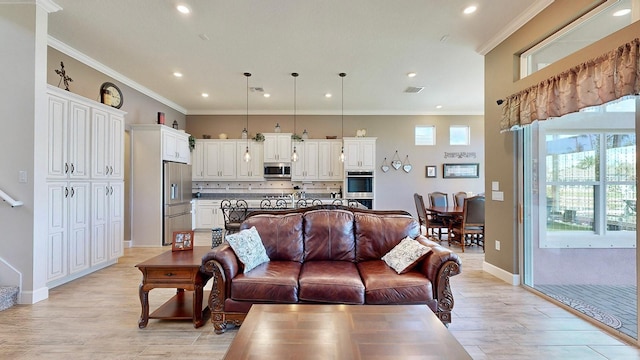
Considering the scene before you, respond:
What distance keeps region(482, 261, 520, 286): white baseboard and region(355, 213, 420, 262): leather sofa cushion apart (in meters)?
1.54

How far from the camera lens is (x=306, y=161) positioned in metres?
7.43

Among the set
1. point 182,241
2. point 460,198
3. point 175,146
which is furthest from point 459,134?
point 182,241

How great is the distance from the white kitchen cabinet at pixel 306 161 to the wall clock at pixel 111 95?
3.77 metres

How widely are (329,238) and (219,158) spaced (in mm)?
5265

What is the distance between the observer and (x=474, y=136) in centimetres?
775

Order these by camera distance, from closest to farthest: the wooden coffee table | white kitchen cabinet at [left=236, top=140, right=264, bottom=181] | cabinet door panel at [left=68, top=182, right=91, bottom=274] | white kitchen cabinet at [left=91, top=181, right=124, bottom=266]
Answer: the wooden coffee table
cabinet door panel at [left=68, top=182, right=91, bottom=274]
white kitchen cabinet at [left=91, top=181, right=124, bottom=266]
white kitchen cabinet at [left=236, top=140, right=264, bottom=181]

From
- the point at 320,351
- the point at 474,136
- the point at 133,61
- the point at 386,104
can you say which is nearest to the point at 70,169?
the point at 133,61

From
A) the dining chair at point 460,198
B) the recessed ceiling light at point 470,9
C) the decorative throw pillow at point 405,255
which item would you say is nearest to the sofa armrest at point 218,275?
the decorative throw pillow at point 405,255

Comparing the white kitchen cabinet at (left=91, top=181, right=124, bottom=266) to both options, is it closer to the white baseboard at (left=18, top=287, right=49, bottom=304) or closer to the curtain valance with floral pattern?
the white baseboard at (left=18, top=287, right=49, bottom=304)

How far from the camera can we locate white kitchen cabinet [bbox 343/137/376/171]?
7.26m

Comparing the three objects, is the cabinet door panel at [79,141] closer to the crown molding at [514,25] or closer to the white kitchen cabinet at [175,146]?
the white kitchen cabinet at [175,146]

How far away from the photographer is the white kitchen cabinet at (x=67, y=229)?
133 inches

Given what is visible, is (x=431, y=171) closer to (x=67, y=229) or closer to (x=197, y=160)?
(x=197, y=160)

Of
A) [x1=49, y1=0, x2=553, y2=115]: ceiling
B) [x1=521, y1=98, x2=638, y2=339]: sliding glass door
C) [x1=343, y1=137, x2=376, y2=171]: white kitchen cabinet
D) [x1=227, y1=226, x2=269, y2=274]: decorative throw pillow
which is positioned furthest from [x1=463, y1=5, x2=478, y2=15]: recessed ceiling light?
[x1=343, y1=137, x2=376, y2=171]: white kitchen cabinet
